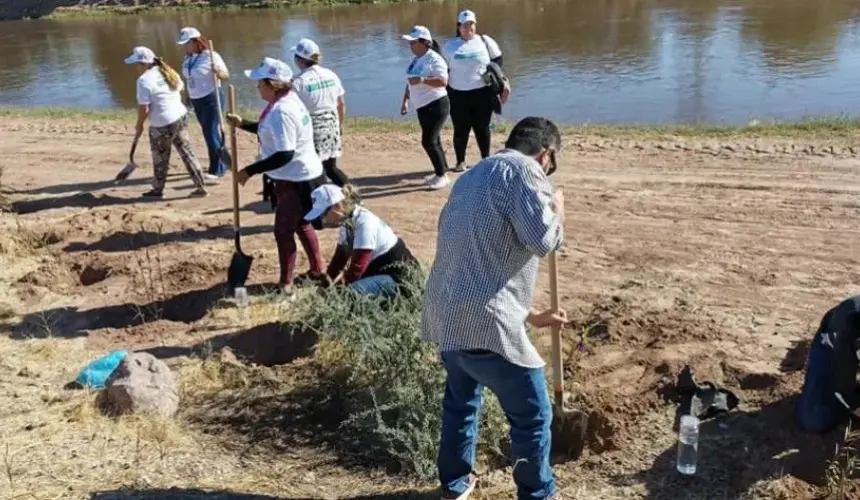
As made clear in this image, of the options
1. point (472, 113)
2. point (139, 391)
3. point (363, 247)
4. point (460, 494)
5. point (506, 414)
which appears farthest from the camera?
point (472, 113)

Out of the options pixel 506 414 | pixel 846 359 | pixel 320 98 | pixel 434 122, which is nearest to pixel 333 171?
pixel 320 98

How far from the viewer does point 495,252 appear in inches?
134

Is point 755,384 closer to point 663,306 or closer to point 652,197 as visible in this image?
point 663,306

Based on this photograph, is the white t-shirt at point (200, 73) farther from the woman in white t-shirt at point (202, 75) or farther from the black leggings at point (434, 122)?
the black leggings at point (434, 122)

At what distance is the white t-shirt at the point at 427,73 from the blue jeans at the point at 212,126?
212 centimetres

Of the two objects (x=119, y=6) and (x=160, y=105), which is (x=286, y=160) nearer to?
(x=160, y=105)

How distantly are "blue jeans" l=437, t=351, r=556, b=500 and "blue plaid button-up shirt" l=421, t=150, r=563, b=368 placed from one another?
0.07m

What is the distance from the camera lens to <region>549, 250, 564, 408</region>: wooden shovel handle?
3.90m

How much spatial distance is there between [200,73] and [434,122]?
2443 mm

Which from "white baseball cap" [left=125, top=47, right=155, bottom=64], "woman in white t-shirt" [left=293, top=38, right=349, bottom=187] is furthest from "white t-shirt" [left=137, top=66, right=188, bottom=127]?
"woman in white t-shirt" [left=293, top=38, right=349, bottom=187]

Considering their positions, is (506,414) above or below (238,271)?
above

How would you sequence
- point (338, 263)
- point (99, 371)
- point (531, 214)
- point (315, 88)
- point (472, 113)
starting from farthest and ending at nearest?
1. point (472, 113)
2. point (315, 88)
3. point (338, 263)
4. point (99, 371)
5. point (531, 214)

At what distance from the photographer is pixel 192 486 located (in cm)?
433

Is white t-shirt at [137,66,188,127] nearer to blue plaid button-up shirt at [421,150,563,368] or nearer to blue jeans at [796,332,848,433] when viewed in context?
blue plaid button-up shirt at [421,150,563,368]
